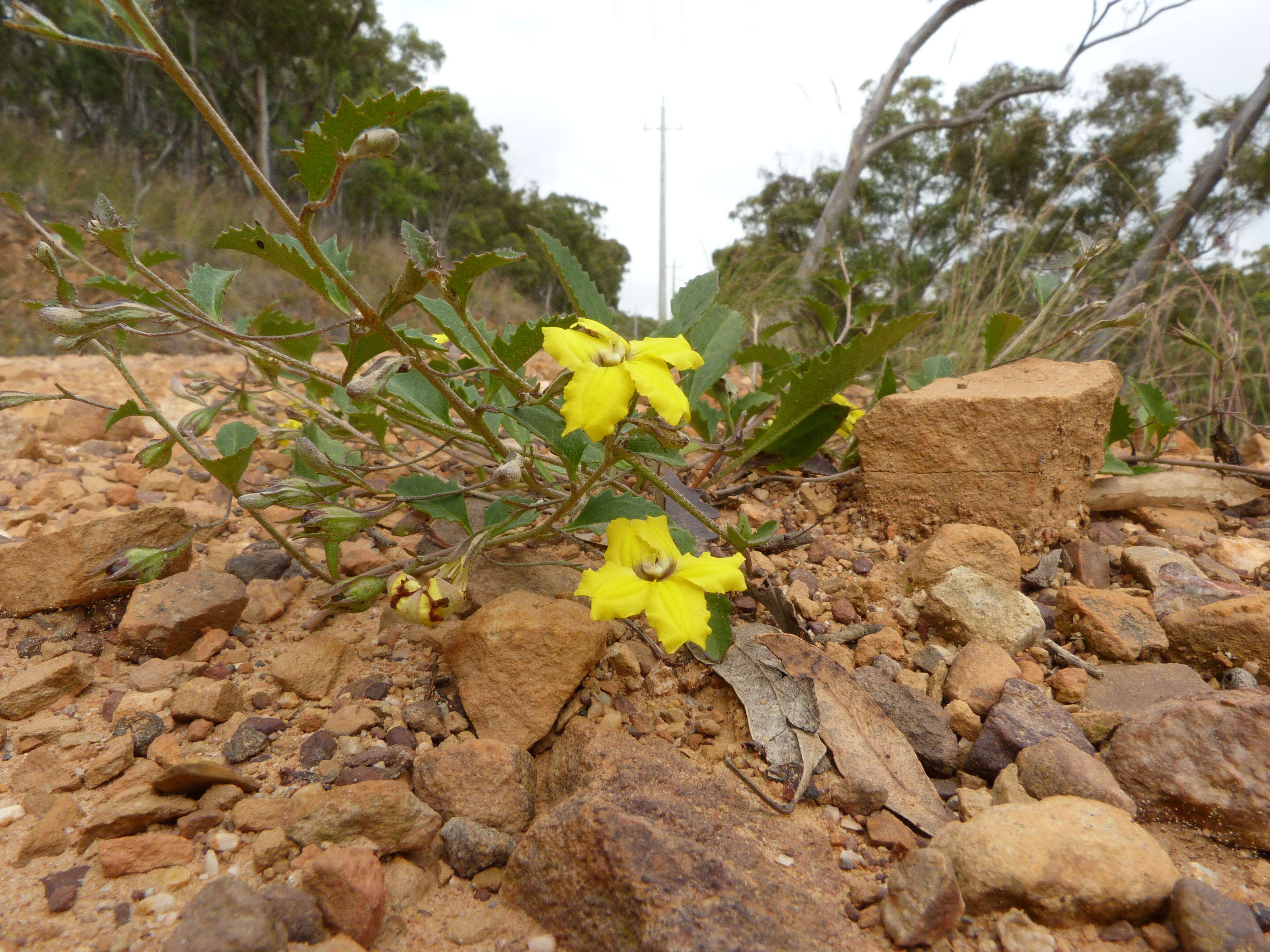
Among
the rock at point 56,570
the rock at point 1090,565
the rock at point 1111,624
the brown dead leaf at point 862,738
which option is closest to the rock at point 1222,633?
the rock at point 1111,624

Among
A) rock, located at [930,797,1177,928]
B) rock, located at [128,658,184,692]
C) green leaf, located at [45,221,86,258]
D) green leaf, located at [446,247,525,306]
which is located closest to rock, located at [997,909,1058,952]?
rock, located at [930,797,1177,928]

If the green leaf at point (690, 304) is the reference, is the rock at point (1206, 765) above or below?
below

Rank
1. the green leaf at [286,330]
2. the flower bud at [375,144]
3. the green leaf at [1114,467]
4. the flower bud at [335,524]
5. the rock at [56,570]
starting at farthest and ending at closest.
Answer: the green leaf at [1114,467]
the green leaf at [286,330]
the rock at [56,570]
the flower bud at [335,524]
the flower bud at [375,144]

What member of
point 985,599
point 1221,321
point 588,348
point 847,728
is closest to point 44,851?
point 588,348

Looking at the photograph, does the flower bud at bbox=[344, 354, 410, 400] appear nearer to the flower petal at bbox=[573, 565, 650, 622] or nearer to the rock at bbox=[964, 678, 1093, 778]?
the flower petal at bbox=[573, 565, 650, 622]

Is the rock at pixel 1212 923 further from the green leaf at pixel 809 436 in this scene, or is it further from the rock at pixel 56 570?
the rock at pixel 56 570

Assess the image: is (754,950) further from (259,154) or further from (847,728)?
(259,154)

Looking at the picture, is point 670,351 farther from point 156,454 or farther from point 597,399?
point 156,454
